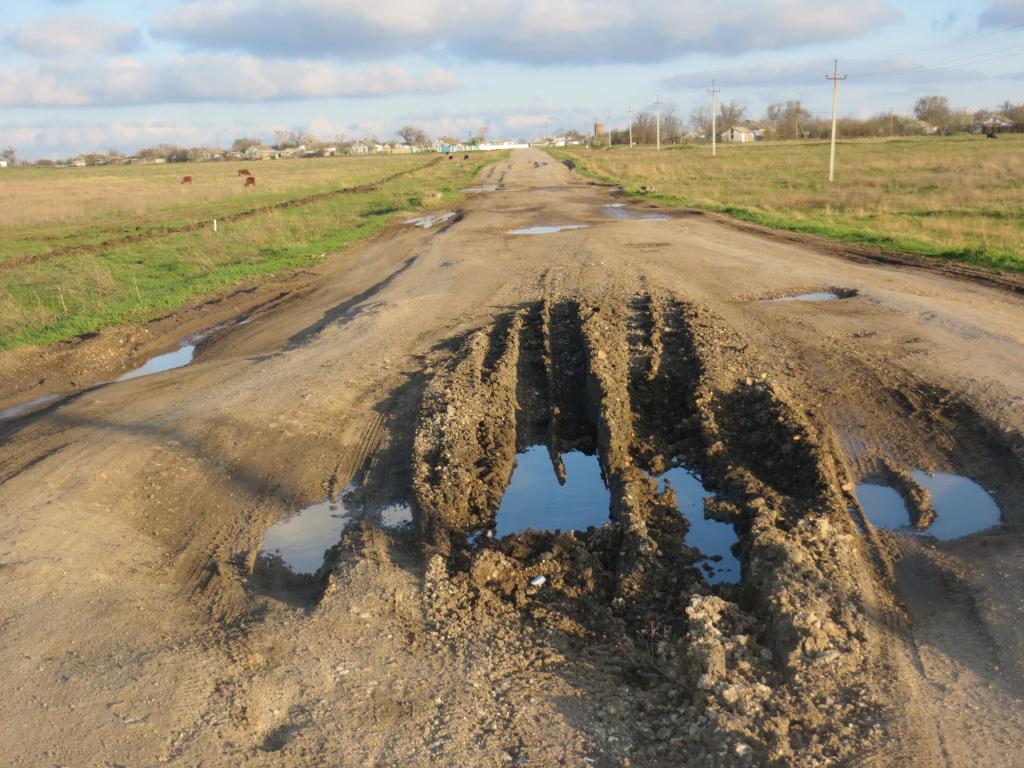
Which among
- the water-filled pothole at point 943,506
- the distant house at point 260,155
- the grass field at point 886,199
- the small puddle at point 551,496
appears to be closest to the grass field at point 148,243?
the small puddle at point 551,496

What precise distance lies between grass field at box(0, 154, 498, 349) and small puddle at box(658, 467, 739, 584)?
10862mm

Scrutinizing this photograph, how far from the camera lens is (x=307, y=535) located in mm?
6301

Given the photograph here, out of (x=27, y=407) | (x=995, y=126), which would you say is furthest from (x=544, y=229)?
(x=995, y=126)

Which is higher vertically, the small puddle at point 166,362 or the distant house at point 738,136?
the distant house at point 738,136

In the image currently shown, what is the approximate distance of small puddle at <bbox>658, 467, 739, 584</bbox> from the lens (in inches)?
215

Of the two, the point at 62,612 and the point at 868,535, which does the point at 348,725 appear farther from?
the point at 868,535

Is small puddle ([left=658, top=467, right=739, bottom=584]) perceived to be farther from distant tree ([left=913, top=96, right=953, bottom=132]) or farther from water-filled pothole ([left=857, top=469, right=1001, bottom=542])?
distant tree ([left=913, top=96, right=953, bottom=132])

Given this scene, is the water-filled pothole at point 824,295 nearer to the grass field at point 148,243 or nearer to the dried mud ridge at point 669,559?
the dried mud ridge at point 669,559

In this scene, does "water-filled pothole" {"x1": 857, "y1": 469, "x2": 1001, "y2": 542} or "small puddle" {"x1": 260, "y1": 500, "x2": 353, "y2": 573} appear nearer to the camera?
"water-filled pothole" {"x1": 857, "y1": 469, "x2": 1001, "y2": 542}

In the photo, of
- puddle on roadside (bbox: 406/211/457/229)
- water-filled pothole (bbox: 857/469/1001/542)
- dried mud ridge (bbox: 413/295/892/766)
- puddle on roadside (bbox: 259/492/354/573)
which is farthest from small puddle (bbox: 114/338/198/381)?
puddle on roadside (bbox: 406/211/457/229)

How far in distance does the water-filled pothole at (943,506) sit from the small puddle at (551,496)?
1.96 metres

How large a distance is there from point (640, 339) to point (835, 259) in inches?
306

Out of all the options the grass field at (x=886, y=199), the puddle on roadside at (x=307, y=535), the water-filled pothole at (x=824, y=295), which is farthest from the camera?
the grass field at (x=886, y=199)

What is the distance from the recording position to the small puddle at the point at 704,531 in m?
5.45
